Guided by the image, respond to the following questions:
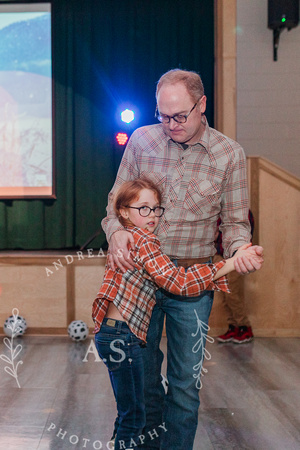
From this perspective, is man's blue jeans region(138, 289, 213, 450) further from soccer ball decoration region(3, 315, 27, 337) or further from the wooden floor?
soccer ball decoration region(3, 315, 27, 337)

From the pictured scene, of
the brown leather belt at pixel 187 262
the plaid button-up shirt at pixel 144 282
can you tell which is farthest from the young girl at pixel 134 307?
the brown leather belt at pixel 187 262

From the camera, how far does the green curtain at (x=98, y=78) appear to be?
18.5 feet

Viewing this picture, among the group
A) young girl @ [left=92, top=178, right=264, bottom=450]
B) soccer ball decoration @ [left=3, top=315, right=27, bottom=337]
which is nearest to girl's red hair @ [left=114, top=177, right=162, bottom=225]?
young girl @ [left=92, top=178, right=264, bottom=450]

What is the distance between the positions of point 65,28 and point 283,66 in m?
2.38

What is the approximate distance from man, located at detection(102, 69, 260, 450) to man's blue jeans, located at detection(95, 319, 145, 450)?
169 mm

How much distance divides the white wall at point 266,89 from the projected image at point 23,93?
82.3 inches

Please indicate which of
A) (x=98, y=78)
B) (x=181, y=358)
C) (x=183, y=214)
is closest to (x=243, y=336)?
(x=181, y=358)

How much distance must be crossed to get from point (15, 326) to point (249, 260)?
9.95ft

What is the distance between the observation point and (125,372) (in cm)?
164

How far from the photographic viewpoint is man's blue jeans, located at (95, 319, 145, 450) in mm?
1641

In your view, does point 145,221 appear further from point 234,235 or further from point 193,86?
point 193,86

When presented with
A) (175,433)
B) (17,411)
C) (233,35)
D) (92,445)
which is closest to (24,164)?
(233,35)

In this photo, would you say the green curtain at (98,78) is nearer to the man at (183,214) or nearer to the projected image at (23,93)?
the projected image at (23,93)

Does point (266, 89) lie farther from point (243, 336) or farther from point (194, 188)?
point (194, 188)
